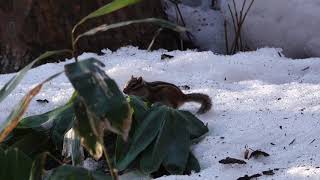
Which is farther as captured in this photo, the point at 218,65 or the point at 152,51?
the point at 152,51

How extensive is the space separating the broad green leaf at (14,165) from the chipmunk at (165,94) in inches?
25.9

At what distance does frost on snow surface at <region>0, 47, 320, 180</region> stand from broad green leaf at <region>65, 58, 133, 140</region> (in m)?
0.55

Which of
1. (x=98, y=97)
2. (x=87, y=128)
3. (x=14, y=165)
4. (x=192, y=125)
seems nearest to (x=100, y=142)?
(x=87, y=128)

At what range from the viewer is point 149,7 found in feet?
11.7

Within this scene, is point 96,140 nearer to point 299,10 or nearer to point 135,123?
point 135,123

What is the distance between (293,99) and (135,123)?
718mm

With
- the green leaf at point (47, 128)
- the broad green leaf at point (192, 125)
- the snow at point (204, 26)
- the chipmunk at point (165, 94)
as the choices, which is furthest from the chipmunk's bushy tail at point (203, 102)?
the snow at point (204, 26)

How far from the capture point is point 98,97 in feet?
3.92

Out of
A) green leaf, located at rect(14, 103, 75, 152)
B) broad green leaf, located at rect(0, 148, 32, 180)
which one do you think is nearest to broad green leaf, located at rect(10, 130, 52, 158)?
green leaf, located at rect(14, 103, 75, 152)

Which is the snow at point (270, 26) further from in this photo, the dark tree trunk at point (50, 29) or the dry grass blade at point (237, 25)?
the dark tree trunk at point (50, 29)

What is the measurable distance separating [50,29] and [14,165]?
167 centimetres

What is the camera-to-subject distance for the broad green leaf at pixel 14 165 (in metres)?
1.80

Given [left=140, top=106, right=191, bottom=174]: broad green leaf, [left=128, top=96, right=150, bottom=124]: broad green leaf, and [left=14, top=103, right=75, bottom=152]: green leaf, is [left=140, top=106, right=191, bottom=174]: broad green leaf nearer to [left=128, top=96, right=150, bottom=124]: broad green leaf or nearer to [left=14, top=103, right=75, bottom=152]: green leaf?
[left=128, top=96, right=150, bottom=124]: broad green leaf

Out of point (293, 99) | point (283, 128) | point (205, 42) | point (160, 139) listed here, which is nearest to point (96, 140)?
point (160, 139)
